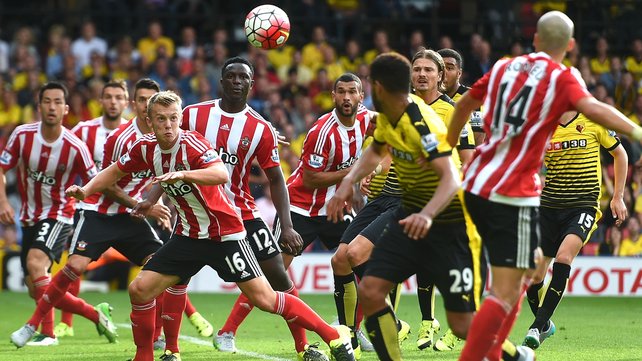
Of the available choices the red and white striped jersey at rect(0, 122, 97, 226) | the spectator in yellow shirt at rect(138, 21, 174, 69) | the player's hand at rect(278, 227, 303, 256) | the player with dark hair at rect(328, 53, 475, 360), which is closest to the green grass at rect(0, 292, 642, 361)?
the player's hand at rect(278, 227, 303, 256)

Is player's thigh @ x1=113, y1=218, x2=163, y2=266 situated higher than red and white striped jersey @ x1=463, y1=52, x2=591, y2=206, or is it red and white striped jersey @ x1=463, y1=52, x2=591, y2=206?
red and white striped jersey @ x1=463, y1=52, x2=591, y2=206

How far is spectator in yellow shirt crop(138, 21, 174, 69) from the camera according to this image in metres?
18.5

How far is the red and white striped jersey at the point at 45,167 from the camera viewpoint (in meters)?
10.2

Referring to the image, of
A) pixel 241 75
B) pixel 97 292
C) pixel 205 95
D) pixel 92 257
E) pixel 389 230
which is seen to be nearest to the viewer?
pixel 389 230

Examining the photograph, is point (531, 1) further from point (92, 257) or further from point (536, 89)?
point (536, 89)

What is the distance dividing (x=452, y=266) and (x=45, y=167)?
206 inches

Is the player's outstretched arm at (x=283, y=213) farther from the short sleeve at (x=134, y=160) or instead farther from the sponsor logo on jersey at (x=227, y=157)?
the short sleeve at (x=134, y=160)

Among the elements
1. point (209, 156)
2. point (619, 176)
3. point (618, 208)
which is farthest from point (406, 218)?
point (619, 176)

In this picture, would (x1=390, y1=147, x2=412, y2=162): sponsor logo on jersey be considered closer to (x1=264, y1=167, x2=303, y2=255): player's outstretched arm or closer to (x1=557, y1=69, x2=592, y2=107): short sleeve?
(x1=557, y1=69, x2=592, y2=107): short sleeve

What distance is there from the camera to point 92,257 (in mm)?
9586

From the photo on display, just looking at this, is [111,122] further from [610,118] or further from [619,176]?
[610,118]

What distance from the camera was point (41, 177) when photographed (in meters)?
10.3

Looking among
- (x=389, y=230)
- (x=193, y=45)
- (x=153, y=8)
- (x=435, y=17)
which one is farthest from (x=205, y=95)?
(x=389, y=230)

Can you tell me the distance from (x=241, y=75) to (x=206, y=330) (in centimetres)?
297
